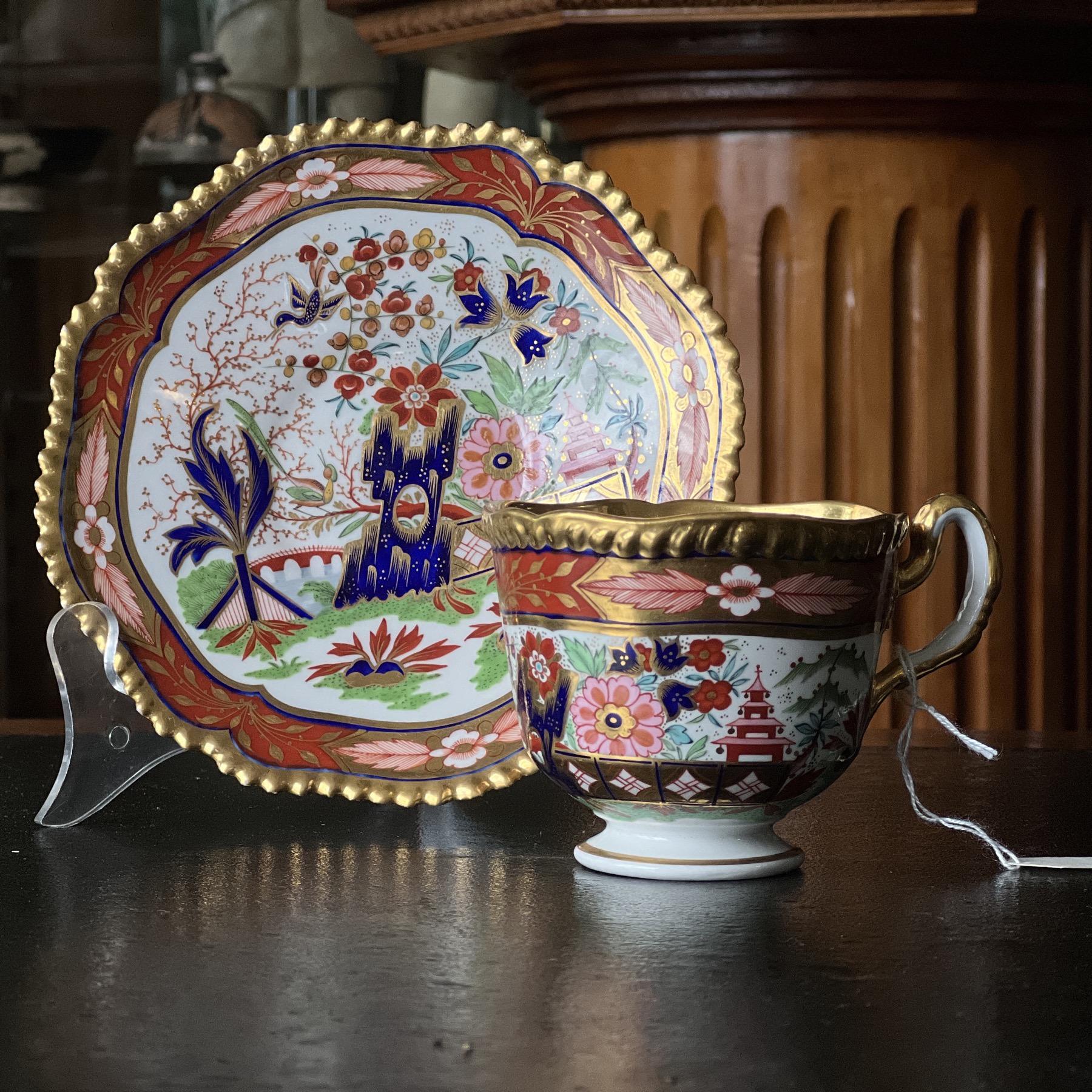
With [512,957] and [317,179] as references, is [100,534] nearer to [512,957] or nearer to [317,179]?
[317,179]

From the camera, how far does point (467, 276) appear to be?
23.7 inches

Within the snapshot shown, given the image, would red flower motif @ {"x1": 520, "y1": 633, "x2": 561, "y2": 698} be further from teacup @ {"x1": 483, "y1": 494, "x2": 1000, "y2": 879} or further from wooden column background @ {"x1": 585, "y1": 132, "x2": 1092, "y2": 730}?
wooden column background @ {"x1": 585, "y1": 132, "x2": 1092, "y2": 730}

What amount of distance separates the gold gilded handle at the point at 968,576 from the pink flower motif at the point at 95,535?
29 cm

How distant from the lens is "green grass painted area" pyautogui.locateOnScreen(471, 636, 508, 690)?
572 millimetres

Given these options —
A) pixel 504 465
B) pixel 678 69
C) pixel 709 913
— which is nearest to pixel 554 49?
pixel 678 69

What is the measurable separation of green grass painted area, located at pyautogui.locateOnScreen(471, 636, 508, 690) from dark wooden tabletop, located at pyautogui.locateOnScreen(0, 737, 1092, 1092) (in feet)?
0.16

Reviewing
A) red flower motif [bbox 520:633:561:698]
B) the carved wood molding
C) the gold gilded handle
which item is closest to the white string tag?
the gold gilded handle

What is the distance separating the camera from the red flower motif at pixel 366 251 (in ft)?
1.98

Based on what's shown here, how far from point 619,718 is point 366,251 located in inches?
10.0

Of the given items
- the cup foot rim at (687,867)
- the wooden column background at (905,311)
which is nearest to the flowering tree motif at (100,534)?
the cup foot rim at (687,867)

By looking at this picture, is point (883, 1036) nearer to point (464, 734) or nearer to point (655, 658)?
point (655, 658)

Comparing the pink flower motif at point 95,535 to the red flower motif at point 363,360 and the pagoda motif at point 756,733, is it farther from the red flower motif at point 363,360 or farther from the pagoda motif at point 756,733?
the pagoda motif at point 756,733

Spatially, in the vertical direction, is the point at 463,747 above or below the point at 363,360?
below

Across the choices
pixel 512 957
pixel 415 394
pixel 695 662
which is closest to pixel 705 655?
pixel 695 662
